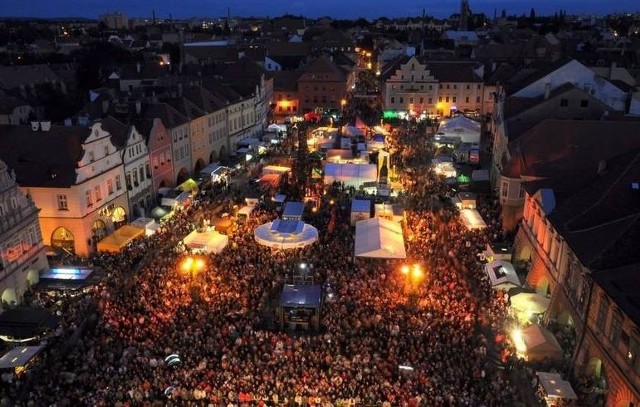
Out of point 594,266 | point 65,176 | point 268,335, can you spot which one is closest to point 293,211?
point 65,176

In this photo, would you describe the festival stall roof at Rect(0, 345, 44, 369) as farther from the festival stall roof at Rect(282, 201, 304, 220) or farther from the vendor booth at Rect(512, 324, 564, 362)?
the vendor booth at Rect(512, 324, 564, 362)

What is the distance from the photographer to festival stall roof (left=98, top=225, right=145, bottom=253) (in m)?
32.3

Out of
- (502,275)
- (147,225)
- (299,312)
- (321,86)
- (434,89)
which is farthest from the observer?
(321,86)

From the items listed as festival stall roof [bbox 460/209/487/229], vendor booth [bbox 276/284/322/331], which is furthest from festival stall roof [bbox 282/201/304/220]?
vendor booth [bbox 276/284/322/331]

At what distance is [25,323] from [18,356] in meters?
2.00

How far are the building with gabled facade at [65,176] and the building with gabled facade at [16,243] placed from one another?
315 centimetres

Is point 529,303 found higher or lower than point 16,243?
lower

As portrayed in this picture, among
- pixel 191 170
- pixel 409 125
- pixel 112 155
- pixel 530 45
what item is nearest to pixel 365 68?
pixel 530 45

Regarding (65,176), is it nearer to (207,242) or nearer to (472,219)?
(207,242)

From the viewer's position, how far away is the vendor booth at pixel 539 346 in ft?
72.9

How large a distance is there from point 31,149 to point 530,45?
9450cm

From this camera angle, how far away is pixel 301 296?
25.5 m

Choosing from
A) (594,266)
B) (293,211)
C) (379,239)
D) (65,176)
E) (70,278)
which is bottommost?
(70,278)

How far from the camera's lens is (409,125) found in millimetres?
70938
